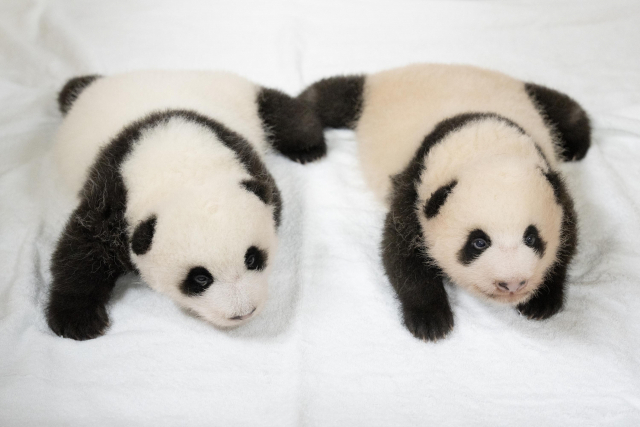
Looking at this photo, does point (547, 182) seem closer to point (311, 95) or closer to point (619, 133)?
point (619, 133)

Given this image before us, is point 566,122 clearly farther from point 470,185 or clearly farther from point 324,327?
point 324,327

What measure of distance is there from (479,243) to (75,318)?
1.86 metres

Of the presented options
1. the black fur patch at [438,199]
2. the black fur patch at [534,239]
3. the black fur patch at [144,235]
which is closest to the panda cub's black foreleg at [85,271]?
the black fur patch at [144,235]

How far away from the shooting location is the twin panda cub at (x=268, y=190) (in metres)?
2.29

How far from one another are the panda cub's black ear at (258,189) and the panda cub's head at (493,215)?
2.42 feet

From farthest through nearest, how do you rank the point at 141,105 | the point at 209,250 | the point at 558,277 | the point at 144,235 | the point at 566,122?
1. the point at 566,122
2. the point at 141,105
3. the point at 558,277
4. the point at 144,235
5. the point at 209,250

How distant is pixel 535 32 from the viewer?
475 cm

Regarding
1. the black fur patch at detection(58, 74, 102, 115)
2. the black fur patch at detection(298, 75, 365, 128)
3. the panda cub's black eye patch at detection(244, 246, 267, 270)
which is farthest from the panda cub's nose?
the black fur patch at detection(58, 74, 102, 115)

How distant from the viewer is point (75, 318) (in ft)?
8.38

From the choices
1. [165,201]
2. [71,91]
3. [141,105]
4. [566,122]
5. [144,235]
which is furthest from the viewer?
[71,91]

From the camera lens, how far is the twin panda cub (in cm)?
229

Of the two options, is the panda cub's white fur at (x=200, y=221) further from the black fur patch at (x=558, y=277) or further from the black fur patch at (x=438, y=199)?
the black fur patch at (x=558, y=277)

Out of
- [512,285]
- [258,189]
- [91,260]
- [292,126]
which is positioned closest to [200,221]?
[258,189]

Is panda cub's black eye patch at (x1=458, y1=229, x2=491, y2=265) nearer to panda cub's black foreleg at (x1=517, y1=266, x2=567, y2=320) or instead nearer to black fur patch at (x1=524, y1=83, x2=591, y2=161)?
panda cub's black foreleg at (x1=517, y1=266, x2=567, y2=320)
